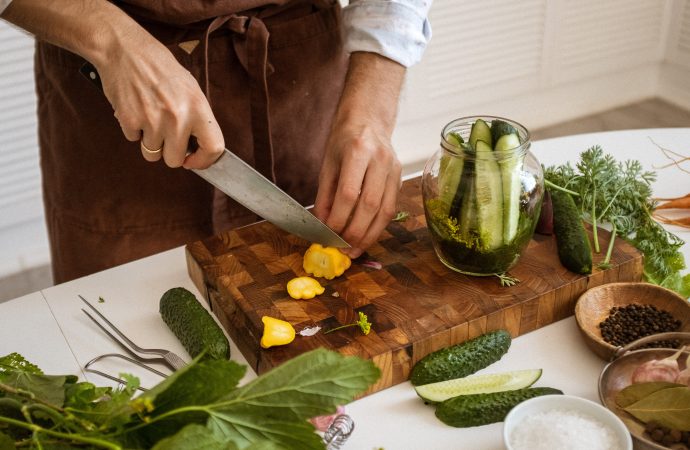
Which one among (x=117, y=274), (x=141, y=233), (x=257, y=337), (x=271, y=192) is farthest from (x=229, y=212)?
(x=257, y=337)

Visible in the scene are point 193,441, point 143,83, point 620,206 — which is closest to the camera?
point 193,441

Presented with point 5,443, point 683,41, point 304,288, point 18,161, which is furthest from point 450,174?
point 683,41

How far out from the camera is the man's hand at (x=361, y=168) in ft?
4.38

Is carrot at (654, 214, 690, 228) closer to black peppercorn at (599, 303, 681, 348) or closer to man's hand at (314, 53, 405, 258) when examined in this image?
black peppercorn at (599, 303, 681, 348)

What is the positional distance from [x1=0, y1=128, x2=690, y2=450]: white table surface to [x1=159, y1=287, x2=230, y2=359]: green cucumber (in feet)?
0.11

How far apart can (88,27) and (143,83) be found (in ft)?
0.48

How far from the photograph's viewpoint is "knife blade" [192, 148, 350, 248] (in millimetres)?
1242

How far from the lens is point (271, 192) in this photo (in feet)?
4.16

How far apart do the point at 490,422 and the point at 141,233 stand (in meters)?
0.94

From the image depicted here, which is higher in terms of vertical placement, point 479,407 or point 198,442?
point 198,442

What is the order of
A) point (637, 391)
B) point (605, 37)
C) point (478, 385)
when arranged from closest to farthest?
1. point (637, 391)
2. point (478, 385)
3. point (605, 37)

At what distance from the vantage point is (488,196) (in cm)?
122

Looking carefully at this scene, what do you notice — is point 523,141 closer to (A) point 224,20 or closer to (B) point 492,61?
(A) point 224,20

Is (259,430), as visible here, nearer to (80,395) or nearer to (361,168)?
(80,395)
